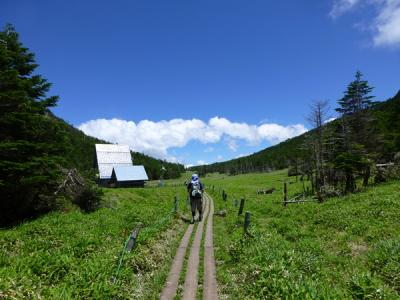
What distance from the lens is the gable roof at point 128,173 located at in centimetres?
6538

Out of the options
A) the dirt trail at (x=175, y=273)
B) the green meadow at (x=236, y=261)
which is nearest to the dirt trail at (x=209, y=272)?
the green meadow at (x=236, y=261)

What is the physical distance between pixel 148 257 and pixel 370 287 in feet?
21.3

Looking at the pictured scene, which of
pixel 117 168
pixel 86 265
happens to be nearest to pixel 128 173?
pixel 117 168

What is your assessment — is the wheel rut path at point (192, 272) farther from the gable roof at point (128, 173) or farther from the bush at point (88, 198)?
the gable roof at point (128, 173)

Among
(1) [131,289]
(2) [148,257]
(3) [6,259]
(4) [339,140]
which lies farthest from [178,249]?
(4) [339,140]

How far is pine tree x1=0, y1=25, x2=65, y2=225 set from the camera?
21750mm

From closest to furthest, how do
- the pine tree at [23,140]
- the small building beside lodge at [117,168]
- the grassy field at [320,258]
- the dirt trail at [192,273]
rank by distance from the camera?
the grassy field at [320,258], the dirt trail at [192,273], the pine tree at [23,140], the small building beside lodge at [117,168]

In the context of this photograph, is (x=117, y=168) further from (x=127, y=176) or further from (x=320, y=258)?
(x=320, y=258)

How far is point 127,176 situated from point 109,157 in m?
9.13

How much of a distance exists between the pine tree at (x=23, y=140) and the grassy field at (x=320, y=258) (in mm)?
13852

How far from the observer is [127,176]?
66.0 meters

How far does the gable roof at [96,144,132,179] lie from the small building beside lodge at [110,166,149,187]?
2100mm

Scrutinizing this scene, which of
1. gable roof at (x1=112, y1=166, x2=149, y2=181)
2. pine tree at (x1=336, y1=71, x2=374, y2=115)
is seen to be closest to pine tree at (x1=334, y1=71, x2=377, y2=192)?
pine tree at (x1=336, y1=71, x2=374, y2=115)

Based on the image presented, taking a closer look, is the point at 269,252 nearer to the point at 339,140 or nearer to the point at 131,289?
the point at 131,289
